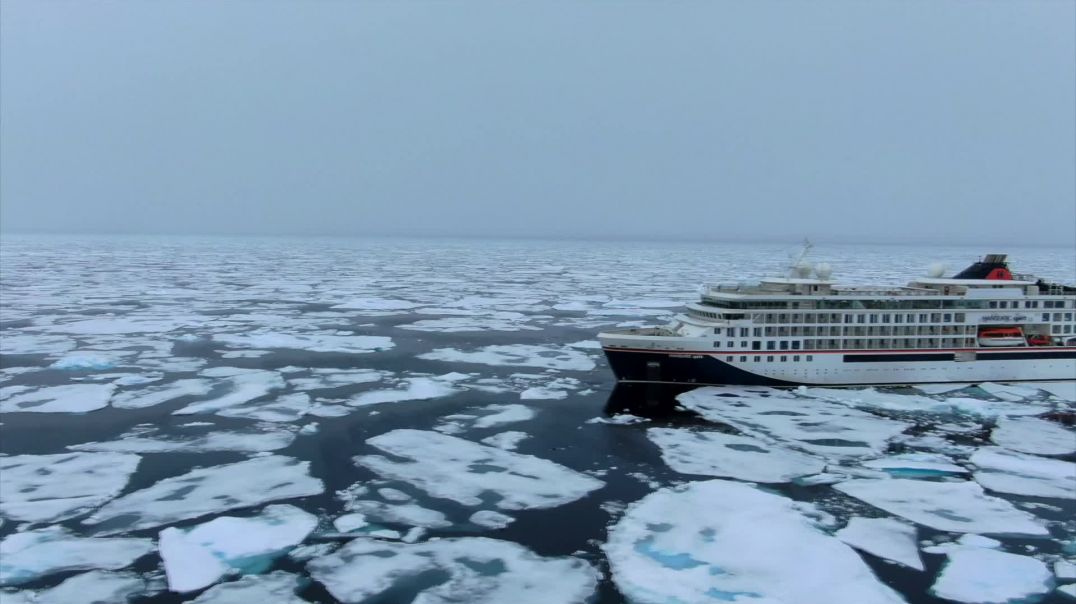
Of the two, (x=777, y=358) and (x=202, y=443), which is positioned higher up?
(x=777, y=358)

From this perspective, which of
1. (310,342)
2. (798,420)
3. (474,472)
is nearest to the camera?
(474,472)

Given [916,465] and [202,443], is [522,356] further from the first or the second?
[916,465]

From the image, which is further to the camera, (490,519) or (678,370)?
(678,370)

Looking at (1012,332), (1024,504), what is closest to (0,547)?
(1024,504)

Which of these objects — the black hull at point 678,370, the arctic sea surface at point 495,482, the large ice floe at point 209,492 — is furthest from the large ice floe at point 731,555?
the black hull at point 678,370

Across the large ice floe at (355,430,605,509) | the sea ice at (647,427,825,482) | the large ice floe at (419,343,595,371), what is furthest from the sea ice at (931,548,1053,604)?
the large ice floe at (419,343,595,371)

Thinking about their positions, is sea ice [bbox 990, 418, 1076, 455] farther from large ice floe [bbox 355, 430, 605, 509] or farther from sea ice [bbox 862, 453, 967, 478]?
large ice floe [bbox 355, 430, 605, 509]

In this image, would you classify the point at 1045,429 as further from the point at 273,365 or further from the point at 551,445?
the point at 273,365

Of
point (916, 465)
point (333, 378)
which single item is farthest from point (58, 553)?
point (916, 465)
